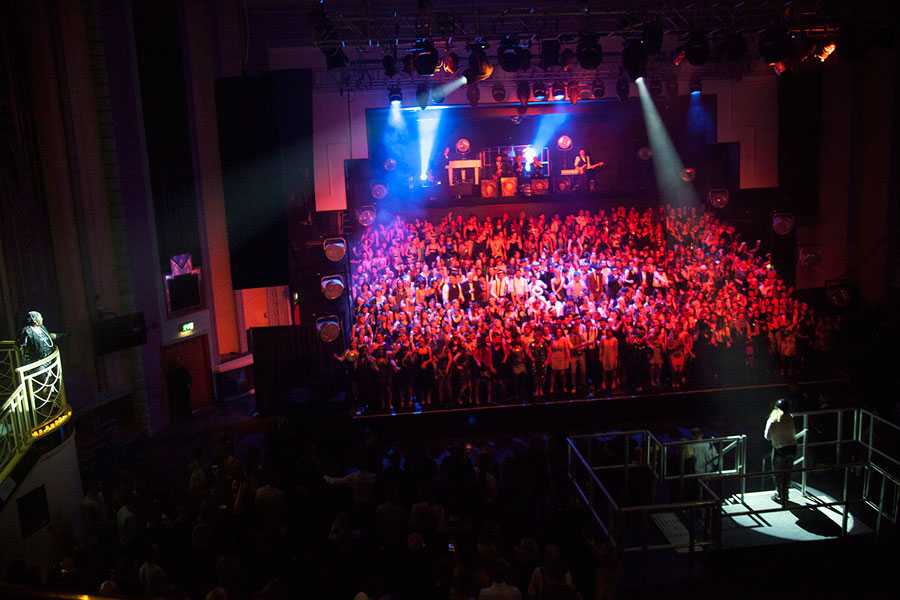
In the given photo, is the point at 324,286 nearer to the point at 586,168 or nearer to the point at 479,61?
the point at 479,61

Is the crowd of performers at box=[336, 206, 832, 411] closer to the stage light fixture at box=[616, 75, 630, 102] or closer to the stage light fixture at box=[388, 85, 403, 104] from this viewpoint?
the stage light fixture at box=[616, 75, 630, 102]

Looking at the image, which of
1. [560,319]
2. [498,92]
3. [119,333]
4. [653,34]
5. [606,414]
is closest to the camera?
[653,34]

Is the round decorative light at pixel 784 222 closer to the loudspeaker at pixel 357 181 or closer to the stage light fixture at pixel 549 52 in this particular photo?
the stage light fixture at pixel 549 52

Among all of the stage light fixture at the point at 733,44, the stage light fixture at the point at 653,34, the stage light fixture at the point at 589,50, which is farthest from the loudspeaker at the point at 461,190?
the stage light fixture at the point at 733,44

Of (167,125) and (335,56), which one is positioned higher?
(335,56)

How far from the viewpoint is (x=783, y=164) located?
54.3 feet

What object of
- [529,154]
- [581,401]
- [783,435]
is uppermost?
[529,154]

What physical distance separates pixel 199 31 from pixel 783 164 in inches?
525

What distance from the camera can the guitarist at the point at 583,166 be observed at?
17.4 meters

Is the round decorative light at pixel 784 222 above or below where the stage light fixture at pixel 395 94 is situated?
below

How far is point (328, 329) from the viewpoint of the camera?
12.7 metres

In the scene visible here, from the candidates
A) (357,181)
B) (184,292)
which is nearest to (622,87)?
(357,181)

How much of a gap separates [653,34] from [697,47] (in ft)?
2.34

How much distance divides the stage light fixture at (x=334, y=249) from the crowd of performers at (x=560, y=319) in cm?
84
